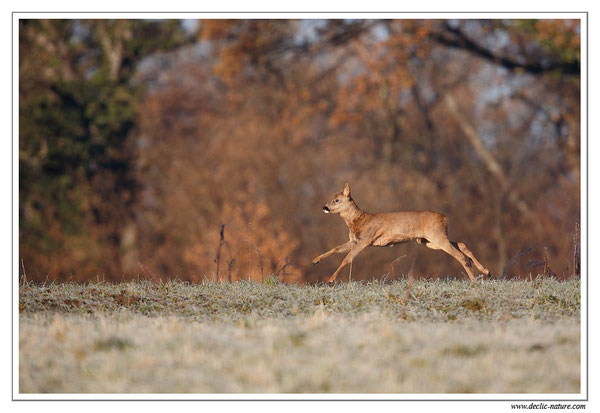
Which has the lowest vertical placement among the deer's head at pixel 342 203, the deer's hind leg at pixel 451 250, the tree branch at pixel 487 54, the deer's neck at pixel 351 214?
the deer's hind leg at pixel 451 250

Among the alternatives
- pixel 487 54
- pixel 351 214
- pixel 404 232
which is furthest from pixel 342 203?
pixel 487 54

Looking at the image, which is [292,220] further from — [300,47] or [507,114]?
[507,114]

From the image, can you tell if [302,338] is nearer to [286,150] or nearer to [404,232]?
[404,232]

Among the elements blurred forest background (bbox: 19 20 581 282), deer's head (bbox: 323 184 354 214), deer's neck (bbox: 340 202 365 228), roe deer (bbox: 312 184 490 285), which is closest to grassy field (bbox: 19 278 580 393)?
roe deer (bbox: 312 184 490 285)

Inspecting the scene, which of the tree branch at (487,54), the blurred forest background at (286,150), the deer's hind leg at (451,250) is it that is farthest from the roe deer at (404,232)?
the tree branch at (487,54)

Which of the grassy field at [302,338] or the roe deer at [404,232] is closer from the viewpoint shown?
the grassy field at [302,338]

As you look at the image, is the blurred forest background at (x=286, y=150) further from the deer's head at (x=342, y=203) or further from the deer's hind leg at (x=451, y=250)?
the deer's hind leg at (x=451, y=250)
